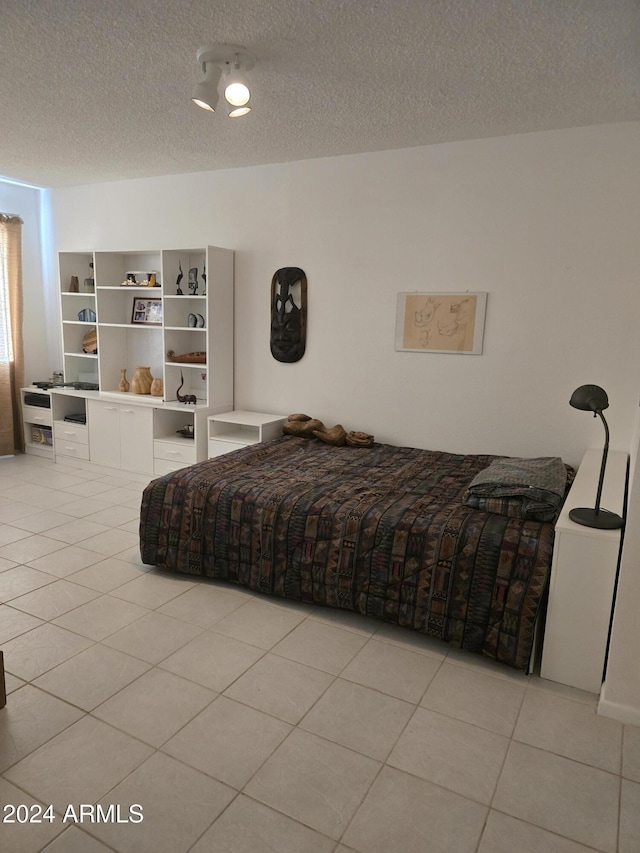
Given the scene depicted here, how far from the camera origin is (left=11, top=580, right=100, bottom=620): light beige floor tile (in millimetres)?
2652

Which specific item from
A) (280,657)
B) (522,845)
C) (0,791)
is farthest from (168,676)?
(522,845)

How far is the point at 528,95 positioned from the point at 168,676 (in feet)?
10.2

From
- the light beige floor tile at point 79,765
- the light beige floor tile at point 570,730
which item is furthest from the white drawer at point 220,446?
the light beige floor tile at point 570,730

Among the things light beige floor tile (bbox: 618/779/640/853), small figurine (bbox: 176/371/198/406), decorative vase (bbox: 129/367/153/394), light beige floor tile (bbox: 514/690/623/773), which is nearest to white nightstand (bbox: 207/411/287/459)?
small figurine (bbox: 176/371/198/406)

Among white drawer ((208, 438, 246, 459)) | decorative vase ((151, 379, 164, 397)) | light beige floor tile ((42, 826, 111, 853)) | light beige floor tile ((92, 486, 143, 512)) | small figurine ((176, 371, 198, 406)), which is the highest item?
decorative vase ((151, 379, 164, 397))

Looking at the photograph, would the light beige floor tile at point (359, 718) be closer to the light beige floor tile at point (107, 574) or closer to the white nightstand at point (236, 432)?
the light beige floor tile at point (107, 574)

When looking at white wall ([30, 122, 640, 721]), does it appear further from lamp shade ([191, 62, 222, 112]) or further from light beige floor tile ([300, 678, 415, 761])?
light beige floor tile ([300, 678, 415, 761])

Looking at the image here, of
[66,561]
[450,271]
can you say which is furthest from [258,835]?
[450,271]

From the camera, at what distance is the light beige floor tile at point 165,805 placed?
4.99ft

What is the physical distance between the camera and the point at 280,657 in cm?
235

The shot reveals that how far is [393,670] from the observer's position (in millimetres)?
2289

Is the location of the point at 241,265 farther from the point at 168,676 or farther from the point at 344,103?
the point at 168,676

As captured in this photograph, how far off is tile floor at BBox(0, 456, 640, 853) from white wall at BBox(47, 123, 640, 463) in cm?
178

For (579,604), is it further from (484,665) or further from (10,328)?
(10,328)
